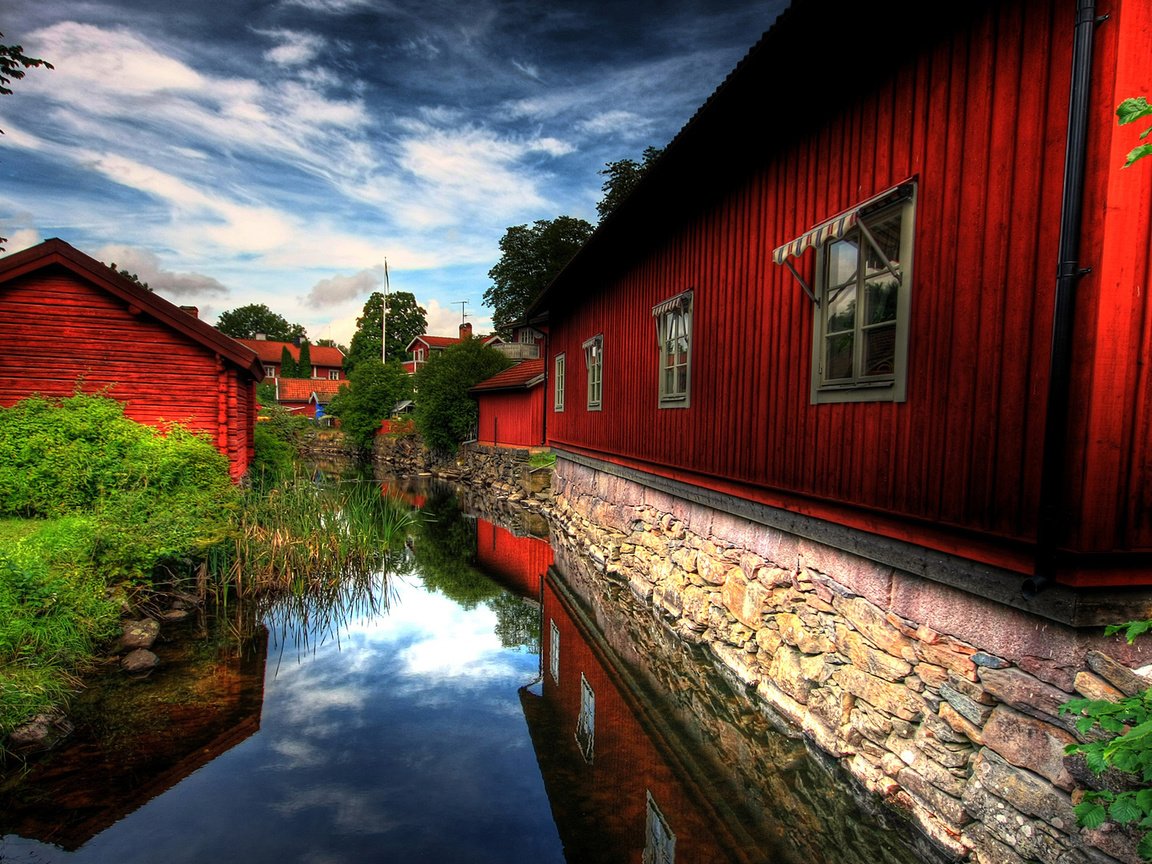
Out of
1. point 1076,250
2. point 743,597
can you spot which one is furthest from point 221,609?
point 1076,250

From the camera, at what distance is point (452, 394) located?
2531 cm

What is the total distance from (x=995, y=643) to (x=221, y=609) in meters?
7.95

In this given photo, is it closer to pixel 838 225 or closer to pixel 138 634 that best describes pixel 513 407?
pixel 138 634

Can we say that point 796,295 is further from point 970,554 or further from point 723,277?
point 970,554

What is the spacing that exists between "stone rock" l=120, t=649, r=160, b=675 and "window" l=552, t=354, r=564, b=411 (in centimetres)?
934

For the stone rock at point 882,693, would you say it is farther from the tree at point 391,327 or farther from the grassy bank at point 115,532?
the tree at point 391,327

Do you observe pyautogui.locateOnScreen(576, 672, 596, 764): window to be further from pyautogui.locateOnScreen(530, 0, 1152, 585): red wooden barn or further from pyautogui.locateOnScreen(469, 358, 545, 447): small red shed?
pyautogui.locateOnScreen(469, 358, 545, 447): small red shed

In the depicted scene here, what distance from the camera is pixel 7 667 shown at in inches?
189

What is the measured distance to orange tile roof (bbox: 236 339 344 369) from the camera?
61000 mm

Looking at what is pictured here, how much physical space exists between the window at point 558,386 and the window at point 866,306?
983 centimetres

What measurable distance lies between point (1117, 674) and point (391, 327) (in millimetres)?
56664

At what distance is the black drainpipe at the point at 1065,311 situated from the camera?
2734 mm

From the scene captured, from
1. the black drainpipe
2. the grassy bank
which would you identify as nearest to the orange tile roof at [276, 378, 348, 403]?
the grassy bank

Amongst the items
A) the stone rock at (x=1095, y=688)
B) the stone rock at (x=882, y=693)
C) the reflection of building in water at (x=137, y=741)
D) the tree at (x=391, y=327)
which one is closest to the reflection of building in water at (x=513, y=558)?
the reflection of building in water at (x=137, y=741)
